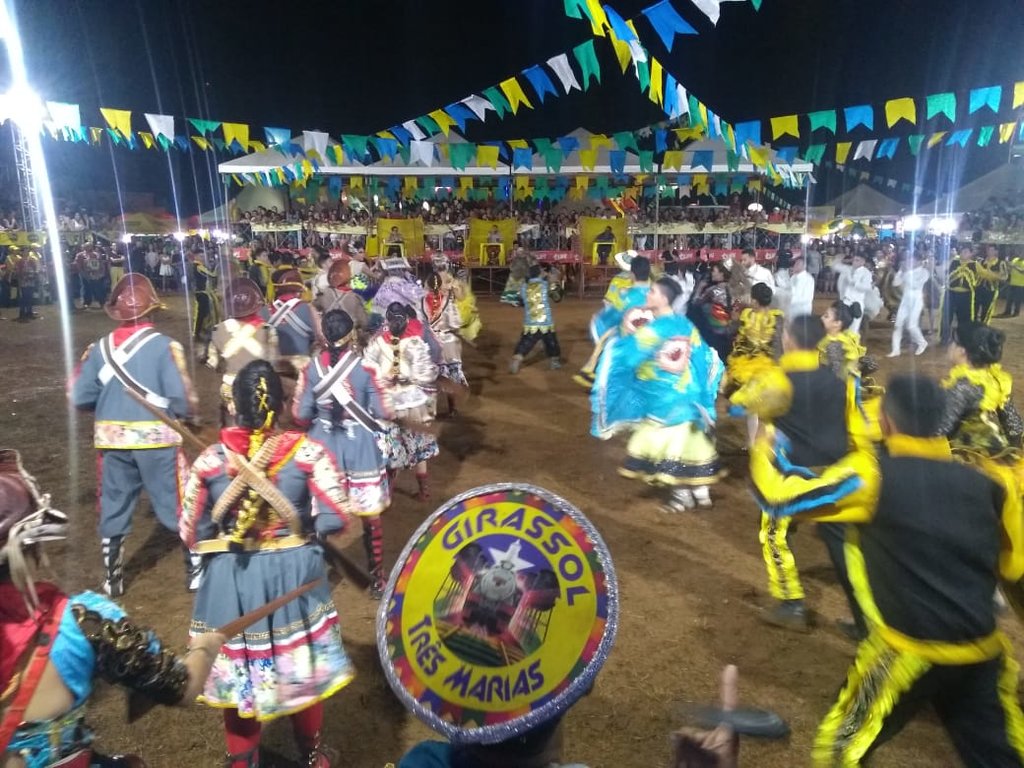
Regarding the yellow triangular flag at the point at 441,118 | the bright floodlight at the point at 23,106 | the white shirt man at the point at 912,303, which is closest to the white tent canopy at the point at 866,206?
the white shirt man at the point at 912,303

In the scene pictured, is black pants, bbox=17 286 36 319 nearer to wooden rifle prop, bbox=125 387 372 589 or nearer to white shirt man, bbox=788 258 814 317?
white shirt man, bbox=788 258 814 317

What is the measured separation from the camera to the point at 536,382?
37.9 feet

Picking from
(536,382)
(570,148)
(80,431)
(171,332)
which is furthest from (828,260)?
(80,431)

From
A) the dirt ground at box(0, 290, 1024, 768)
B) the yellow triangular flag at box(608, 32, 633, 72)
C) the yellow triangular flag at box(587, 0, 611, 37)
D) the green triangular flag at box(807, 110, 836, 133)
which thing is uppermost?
the yellow triangular flag at box(587, 0, 611, 37)

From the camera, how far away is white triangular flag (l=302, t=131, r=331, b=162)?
17.8 meters

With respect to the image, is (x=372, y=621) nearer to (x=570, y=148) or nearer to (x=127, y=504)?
(x=127, y=504)

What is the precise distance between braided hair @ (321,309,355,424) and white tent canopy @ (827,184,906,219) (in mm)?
39708

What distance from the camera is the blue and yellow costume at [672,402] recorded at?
20.1ft

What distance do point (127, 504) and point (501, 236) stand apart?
2096 cm

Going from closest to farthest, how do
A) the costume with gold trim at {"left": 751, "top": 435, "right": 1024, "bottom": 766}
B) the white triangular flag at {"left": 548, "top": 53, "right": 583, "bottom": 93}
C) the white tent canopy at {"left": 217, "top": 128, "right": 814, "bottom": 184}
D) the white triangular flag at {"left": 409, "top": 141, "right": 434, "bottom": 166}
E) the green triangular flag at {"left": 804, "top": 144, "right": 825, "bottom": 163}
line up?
1. the costume with gold trim at {"left": 751, "top": 435, "right": 1024, "bottom": 766}
2. the white triangular flag at {"left": 548, "top": 53, "right": 583, "bottom": 93}
3. the green triangular flag at {"left": 804, "top": 144, "right": 825, "bottom": 163}
4. the white triangular flag at {"left": 409, "top": 141, "right": 434, "bottom": 166}
5. the white tent canopy at {"left": 217, "top": 128, "right": 814, "bottom": 184}

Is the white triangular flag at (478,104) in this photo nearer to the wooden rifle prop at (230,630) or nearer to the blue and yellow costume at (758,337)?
the blue and yellow costume at (758,337)

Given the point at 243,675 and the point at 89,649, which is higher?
the point at 89,649

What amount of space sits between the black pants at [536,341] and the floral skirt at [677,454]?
5.58 metres

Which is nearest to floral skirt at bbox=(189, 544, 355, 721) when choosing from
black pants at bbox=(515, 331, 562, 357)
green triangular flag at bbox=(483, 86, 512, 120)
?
black pants at bbox=(515, 331, 562, 357)
